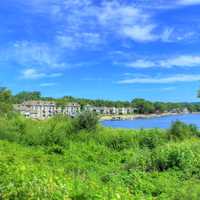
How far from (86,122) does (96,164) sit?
30.8 feet

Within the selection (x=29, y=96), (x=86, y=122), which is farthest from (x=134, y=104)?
(x=86, y=122)

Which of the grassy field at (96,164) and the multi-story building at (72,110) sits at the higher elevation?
the multi-story building at (72,110)

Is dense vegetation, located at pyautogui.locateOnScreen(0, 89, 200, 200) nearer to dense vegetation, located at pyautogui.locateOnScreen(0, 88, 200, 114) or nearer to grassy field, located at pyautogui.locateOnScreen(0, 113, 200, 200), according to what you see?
grassy field, located at pyautogui.locateOnScreen(0, 113, 200, 200)

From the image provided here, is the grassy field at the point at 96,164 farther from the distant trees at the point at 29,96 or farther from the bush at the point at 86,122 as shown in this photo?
the distant trees at the point at 29,96

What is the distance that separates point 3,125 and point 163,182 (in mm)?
16355

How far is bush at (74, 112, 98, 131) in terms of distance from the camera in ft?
83.1

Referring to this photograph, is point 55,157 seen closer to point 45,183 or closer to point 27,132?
point 27,132

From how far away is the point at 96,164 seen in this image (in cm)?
1614

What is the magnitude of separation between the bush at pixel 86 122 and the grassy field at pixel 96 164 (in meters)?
0.18

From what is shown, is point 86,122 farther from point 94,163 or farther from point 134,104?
point 134,104

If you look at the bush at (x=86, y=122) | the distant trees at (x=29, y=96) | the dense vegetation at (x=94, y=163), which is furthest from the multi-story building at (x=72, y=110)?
the distant trees at (x=29, y=96)

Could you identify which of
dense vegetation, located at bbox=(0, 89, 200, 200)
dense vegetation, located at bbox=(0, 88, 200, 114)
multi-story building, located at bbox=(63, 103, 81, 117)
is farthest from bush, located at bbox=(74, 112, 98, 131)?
dense vegetation, located at bbox=(0, 88, 200, 114)

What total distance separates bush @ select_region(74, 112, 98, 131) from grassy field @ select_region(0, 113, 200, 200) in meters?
0.18

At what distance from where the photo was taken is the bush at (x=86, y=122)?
25.3m
